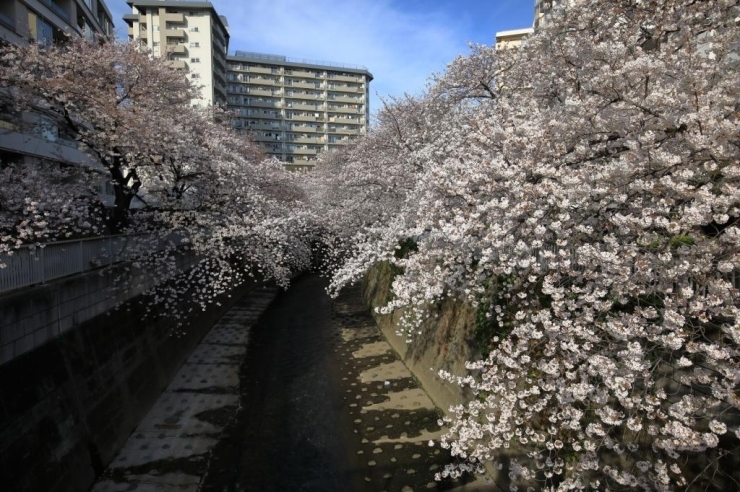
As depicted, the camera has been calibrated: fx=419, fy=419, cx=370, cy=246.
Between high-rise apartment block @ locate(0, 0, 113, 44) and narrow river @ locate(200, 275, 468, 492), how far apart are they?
14264mm

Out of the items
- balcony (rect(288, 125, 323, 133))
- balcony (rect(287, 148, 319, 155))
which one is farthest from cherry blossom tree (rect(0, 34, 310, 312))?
balcony (rect(288, 125, 323, 133))

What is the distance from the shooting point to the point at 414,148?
17.1 meters

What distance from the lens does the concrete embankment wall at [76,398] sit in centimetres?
681

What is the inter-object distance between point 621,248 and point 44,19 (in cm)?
2961

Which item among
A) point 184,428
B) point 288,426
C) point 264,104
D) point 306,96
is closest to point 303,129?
point 306,96

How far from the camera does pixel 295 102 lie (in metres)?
78.3

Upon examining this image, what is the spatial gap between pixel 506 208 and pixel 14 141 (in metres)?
24.1

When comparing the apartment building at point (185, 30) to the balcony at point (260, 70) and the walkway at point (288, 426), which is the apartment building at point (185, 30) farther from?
the walkway at point (288, 426)

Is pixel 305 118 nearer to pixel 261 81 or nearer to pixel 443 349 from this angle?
pixel 261 81

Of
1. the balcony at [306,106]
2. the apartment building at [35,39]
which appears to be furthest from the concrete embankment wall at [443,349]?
the balcony at [306,106]

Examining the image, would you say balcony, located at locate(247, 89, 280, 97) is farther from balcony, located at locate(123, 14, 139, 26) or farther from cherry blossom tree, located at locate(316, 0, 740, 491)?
cherry blossom tree, located at locate(316, 0, 740, 491)

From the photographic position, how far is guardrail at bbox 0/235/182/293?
7.66 m

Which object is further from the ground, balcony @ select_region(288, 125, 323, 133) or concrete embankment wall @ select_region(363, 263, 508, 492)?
balcony @ select_region(288, 125, 323, 133)

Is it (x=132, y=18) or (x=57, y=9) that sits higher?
(x=132, y=18)
